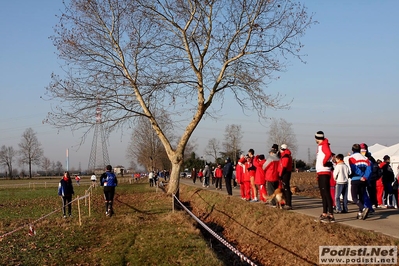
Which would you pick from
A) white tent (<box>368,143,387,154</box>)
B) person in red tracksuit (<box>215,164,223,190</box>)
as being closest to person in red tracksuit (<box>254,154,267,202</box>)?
white tent (<box>368,143,387,154</box>)

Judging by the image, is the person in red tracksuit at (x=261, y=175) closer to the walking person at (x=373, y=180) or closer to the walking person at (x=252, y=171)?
the walking person at (x=252, y=171)

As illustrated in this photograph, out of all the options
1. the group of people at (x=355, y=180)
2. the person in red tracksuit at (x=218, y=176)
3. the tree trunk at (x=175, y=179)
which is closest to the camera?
the group of people at (x=355, y=180)

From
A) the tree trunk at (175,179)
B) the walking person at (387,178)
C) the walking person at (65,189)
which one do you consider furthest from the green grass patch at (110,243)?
the tree trunk at (175,179)

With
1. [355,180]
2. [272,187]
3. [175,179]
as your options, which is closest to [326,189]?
[355,180]

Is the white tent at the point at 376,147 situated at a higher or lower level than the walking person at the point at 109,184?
higher

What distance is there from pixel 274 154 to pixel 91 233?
21.8 ft

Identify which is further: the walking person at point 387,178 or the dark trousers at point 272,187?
the walking person at point 387,178

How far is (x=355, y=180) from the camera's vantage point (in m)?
12.5

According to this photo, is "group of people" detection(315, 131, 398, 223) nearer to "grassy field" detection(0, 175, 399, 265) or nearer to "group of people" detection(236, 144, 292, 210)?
"grassy field" detection(0, 175, 399, 265)

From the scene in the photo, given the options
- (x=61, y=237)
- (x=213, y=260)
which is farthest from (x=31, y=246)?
(x=213, y=260)

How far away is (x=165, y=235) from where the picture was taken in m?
13.3

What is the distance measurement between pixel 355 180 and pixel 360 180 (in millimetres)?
135

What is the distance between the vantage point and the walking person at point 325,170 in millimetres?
11039

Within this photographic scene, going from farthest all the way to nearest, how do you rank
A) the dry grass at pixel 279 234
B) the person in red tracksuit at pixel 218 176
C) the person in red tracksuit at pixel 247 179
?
the person in red tracksuit at pixel 218 176 < the person in red tracksuit at pixel 247 179 < the dry grass at pixel 279 234
